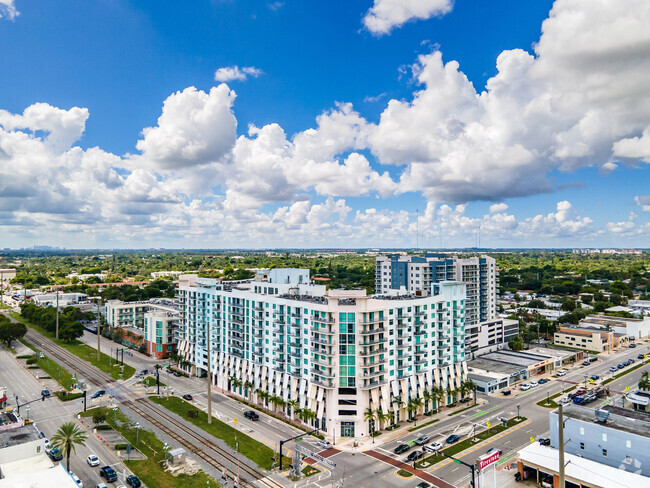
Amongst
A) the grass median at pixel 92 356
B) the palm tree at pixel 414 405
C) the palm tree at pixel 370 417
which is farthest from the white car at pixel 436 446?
the grass median at pixel 92 356

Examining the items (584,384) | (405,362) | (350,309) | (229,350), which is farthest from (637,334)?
(229,350)

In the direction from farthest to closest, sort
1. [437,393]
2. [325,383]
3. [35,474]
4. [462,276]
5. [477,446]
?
[462,276]
[437,393]
[325,383]
[477,446]
[35,474]

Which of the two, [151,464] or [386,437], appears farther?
[386,437]

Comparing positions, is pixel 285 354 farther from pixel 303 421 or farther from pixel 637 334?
pixel 637 334

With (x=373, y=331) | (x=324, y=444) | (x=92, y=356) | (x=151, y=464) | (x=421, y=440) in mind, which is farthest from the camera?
(x=92, y=356)

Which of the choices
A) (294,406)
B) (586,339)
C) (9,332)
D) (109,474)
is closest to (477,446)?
(294,406)

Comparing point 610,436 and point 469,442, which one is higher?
point 610,436

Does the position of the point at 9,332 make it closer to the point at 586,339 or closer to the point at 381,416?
the point at 381,416

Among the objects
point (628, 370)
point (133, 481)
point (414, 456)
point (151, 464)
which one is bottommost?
point (628, 370)
